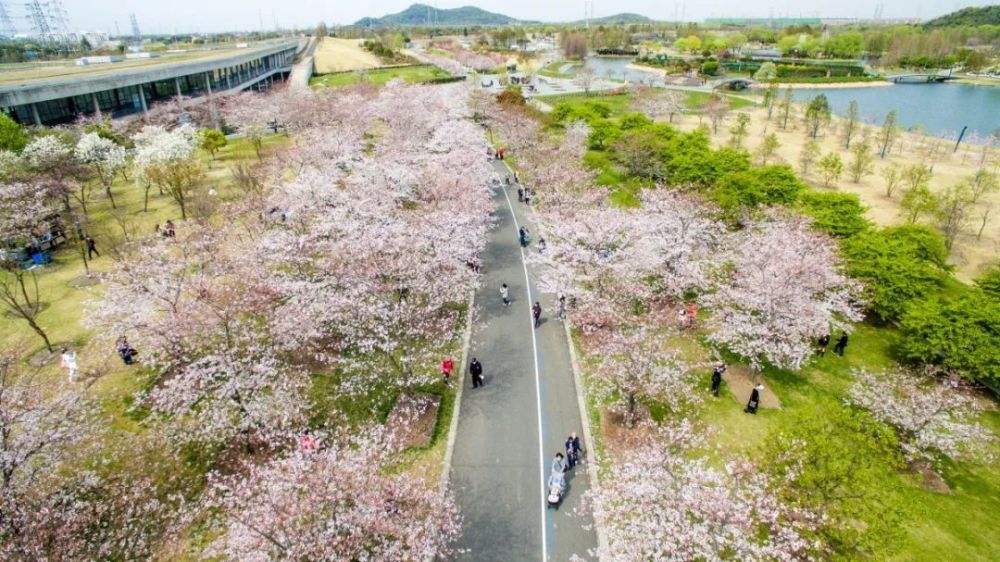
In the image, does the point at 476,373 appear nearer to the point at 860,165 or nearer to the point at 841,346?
the point at 841,346

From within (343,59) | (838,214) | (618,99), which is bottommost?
(838,214)

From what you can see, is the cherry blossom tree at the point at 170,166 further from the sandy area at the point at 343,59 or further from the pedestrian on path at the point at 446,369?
the sandy area at the point at 343,59

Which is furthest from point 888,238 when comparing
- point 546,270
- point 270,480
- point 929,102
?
point 929,102

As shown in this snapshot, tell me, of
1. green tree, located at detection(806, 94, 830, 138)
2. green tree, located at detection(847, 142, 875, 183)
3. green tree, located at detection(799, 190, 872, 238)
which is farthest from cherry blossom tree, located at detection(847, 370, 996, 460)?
green tree, located at detection(806, 94, 830, 138)

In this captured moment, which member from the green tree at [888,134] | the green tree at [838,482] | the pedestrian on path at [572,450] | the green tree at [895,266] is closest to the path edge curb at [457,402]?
the pedestrian on path at [572,450]

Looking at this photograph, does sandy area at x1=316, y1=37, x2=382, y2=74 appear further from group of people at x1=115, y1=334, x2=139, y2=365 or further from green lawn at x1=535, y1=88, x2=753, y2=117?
group of people at x1=115, y1=334, x2=139, y2=365

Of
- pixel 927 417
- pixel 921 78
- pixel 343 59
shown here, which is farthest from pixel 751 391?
pixel 343 59

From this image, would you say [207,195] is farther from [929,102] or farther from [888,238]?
[929,102]
